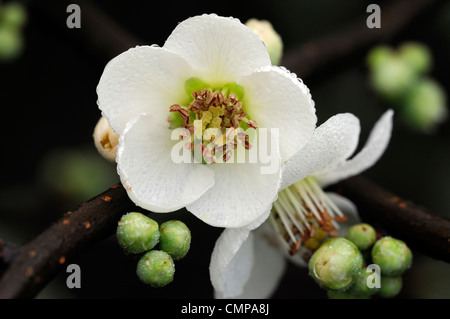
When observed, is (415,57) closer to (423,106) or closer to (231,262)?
(423,106)

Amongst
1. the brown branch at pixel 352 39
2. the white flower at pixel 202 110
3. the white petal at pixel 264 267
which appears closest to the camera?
the white flower at pixel 202 110

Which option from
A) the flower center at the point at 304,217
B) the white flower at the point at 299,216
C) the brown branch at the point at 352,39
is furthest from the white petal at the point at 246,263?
the brown branch at the point at 352,39

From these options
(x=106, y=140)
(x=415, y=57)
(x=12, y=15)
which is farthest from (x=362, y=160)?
(x=12, y=15)

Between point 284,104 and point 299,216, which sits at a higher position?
point 284,104

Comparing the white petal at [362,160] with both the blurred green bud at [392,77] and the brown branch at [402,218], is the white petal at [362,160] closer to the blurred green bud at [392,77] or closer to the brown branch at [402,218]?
the brown branch at [402,218]

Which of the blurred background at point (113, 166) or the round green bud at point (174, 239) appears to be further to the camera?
the blurred background at point (113, 166)
